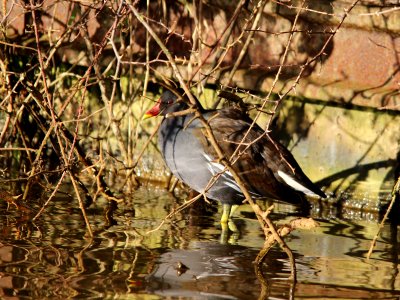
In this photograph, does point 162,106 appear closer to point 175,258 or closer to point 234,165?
point 234,165

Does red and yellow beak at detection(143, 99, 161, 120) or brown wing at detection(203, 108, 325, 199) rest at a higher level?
red and yellow beak at detection(143, 99, 161, 120)

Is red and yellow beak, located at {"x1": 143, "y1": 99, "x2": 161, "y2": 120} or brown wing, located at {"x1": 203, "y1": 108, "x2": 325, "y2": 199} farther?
red and yellow beak, located at {"x1": 143, "y1": 99, "x2": 161, "y2": 120}

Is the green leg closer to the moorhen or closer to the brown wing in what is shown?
the moorhen

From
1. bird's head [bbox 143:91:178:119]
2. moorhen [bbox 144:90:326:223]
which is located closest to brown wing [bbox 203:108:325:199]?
moorhen [bbox 144:90:326:223]

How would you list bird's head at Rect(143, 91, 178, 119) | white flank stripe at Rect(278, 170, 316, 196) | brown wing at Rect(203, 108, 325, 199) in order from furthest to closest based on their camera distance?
1. bird's head at Rect(143, 91, 178, 119)
2. white flank stripe at Rect(278, 170, 316, 196)
3. brown wing at Rect(203, 108, 325, 199)

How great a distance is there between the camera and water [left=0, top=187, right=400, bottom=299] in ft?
12.8

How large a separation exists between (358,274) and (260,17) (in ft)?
8.51

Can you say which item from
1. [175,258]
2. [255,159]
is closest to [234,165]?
[255,159]

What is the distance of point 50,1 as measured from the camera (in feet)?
22.2

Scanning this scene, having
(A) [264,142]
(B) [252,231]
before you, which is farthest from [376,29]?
(B) [252,231]

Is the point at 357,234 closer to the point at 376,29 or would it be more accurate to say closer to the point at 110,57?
the point at 376,29

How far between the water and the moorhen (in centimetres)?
21

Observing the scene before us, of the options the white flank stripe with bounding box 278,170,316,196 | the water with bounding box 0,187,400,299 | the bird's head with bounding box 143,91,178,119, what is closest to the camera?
the water with bounding box 0,187,400,299

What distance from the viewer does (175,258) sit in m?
4.57
